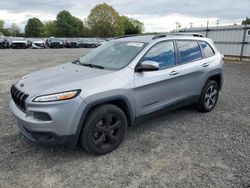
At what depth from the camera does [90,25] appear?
69.2 meters

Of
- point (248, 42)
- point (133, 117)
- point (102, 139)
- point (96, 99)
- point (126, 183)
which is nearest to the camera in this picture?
point (126, 183)

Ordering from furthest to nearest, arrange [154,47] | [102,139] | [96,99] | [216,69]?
[216,69], [154,47], [102,139], [96,99]

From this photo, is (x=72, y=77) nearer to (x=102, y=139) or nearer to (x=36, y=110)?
(x=36, y=110)

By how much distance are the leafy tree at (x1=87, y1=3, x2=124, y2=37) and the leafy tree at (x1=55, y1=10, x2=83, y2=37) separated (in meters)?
8.60

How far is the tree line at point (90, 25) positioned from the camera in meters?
67.9

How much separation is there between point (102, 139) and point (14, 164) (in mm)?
1203

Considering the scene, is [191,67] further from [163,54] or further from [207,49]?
[207,49]

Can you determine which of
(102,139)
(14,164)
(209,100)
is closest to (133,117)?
(102,139)

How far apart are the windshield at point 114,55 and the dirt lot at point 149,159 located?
4.08ft

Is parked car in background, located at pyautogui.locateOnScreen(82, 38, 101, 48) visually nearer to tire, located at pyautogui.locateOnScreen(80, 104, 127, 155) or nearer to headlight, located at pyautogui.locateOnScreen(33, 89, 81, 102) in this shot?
tire, located at pyautogui.locateOnScreen(80, 104, 127, 155)

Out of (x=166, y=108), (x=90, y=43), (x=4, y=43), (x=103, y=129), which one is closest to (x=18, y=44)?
(x=4, y=43)

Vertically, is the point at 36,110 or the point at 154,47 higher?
the point at 154,47

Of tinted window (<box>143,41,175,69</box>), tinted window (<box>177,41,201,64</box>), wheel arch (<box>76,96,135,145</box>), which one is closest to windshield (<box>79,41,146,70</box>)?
tinted window (<box>143,41,175,69</box>)

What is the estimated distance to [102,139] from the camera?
3.35m
